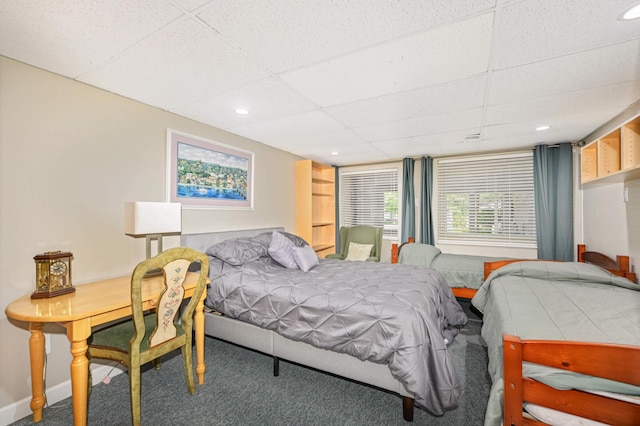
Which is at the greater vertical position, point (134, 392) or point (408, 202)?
point (408, 202)

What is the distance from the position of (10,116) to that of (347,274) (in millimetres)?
2835

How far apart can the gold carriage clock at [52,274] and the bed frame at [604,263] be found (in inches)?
157

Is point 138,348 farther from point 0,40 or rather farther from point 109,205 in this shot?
point 0,40

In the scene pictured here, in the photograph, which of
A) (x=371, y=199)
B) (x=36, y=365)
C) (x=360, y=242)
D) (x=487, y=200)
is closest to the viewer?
(x=36, y=365)

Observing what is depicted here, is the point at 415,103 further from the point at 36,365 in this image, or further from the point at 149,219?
the point at 36,365

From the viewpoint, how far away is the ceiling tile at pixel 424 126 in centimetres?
279

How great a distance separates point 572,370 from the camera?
1.05 m

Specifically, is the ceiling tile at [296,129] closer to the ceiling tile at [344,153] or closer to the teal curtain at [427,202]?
the ceiling tile at [344,153]

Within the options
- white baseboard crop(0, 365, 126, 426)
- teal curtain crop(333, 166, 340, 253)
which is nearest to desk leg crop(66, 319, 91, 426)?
white baseboard crop(0, 365, 126, 426)

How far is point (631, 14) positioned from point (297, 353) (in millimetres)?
2852

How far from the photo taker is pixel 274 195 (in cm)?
416

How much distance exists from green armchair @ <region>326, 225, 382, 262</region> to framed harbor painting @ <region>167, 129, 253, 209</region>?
1921 mm

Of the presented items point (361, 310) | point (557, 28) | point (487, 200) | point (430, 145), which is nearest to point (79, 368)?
point (361, 310)

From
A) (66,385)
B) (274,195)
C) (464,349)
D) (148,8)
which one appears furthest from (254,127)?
(464,349)
